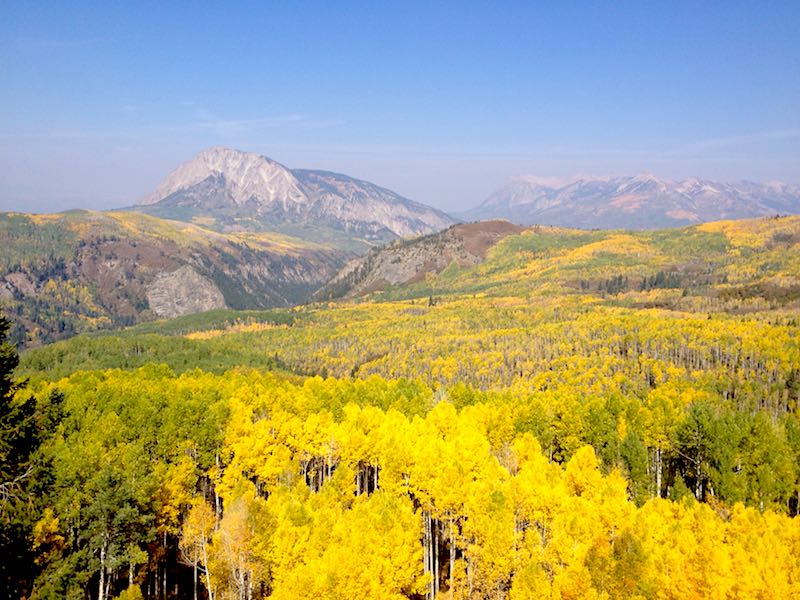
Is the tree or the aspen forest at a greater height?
the tree

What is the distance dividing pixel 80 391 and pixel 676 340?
17335 centimetres

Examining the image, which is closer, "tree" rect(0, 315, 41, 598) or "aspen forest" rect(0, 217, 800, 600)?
"tree" rect(0, 315, 41, 598)

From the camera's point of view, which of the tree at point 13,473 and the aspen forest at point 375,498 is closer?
the tree at point 13,473

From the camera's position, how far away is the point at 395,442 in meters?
72.6

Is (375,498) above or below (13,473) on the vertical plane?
below

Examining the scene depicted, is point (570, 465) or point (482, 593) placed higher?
point (570, 465)

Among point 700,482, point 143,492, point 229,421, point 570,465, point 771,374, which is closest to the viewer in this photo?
point 143,492

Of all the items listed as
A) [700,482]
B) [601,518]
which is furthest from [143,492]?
[700,482]

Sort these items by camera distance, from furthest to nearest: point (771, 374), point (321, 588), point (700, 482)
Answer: point (771, 374)
point (700, 482)
point (321, 588)

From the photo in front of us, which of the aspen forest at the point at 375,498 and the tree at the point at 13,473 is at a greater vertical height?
the tree at the point at 13,473

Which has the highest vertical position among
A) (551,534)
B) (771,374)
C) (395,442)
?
(395,442)

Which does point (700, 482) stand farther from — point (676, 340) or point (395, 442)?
point (676, 340)

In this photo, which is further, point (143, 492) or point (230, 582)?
point (143, 492)

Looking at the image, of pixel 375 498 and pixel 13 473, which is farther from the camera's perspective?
pixel 375 498
